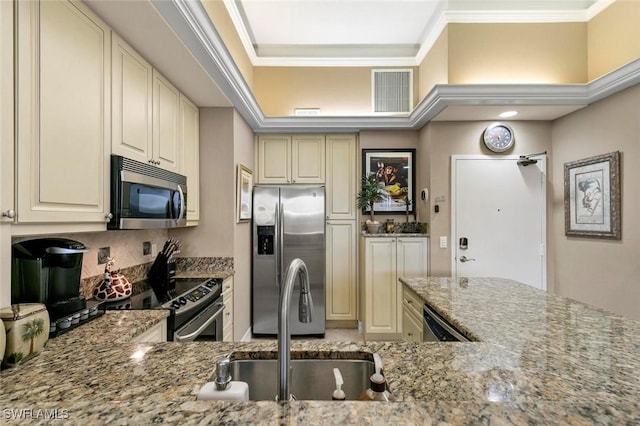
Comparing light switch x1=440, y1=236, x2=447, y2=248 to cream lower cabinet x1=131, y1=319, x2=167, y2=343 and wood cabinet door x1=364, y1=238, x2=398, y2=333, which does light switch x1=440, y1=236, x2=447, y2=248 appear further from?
cream lower cabinet x1=131, y1=319, x2=167, y2=343

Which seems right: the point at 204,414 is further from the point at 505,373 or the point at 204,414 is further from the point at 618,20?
the point at 618,20

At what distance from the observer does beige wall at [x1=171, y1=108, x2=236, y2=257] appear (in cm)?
285

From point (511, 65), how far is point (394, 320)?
2.95 metres

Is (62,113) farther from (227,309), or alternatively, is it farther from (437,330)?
(437,330)

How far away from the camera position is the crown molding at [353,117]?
67.8 inches

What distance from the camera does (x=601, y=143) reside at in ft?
8.79

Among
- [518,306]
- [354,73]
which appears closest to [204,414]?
[518,306]

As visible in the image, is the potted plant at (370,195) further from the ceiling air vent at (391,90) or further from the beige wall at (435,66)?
the beige wall at (435,66)

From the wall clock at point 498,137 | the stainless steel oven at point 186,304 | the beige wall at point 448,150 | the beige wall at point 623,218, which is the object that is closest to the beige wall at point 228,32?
the stainless steel oven at point 186,304

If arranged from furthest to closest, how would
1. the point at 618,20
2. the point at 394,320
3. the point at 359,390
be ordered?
the point at 394,320, the point at 618,20, the point at 359,390

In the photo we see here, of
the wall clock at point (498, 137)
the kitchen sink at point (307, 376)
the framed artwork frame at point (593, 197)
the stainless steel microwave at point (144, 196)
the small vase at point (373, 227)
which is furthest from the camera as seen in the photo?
the small vase at point (373, 227)

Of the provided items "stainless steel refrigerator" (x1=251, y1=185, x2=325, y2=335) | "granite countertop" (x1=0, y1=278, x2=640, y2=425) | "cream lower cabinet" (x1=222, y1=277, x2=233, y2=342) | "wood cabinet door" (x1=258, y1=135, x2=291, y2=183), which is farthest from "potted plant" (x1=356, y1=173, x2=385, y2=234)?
"granite countertop" (x1=0, y1=278, x2=640, y2=425)

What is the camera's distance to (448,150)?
3268 mm

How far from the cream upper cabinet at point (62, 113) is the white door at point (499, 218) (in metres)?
3.12
